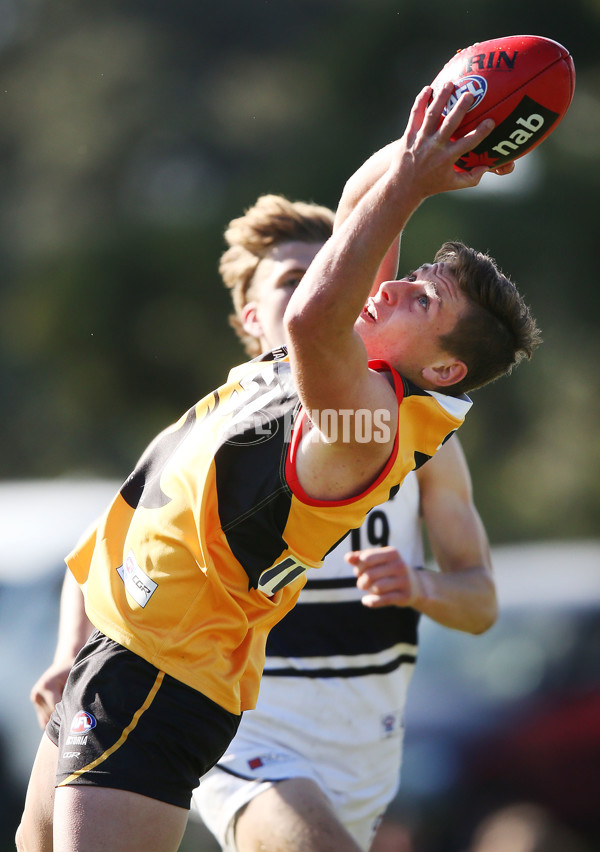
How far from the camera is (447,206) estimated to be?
1253 centimetres

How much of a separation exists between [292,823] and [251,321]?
198cm

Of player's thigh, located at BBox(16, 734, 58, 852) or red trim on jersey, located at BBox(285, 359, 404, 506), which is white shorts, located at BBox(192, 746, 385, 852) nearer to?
player's thigh, located at BBox(16, 734, 58, 852)

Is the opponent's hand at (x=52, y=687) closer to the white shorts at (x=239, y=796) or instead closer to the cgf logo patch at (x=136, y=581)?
the cgf logo patch at (x=136, y=581)

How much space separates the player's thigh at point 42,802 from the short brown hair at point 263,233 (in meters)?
2.03

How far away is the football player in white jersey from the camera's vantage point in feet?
12.2

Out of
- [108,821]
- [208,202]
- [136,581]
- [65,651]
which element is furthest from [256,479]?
[208,202]

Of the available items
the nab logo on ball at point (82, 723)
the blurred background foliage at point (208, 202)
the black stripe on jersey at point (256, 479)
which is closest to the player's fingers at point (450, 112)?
the black stripe on jersey at point (256, 479)

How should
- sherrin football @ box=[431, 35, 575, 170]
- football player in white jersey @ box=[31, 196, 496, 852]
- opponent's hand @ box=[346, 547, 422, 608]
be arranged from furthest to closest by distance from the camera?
1. football player in white jersey @ box=[31, 196, 496, 852]
2. opponent's hand @ box=[346, 547, 422, 608]
3. sherrin football @ box=[431, 35, 575, 170]

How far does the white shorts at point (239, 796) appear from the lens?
380cm

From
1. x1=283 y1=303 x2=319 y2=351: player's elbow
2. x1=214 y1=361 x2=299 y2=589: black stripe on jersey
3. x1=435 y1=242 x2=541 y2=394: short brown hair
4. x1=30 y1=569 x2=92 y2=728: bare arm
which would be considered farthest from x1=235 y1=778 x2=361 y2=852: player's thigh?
x1=283 y1=303 x2=319 y2=351: player's elbow

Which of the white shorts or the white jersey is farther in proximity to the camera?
the white jersey

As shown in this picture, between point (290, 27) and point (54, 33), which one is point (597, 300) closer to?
point (290, 27)

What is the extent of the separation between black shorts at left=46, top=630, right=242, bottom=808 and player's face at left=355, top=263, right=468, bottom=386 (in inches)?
41.2

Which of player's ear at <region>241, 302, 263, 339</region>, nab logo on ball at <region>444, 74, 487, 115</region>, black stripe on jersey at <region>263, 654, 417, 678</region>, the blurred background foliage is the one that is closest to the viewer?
nab logo on ball at <region>444, 74, 487, 115</region>
